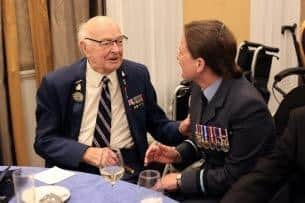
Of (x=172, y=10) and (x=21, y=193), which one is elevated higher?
(x=172, y=10)

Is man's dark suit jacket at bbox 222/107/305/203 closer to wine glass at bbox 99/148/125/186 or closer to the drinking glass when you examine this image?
wine glass at bbox 99/148/125/186

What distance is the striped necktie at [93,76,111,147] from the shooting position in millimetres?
2357

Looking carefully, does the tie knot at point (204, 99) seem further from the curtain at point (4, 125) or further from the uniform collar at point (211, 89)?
the curtain at point (4, 125)

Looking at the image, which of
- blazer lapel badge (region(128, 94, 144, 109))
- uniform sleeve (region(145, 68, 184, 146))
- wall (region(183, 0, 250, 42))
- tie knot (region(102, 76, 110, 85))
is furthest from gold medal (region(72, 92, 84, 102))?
wall (region(183, 0, 250, 42))

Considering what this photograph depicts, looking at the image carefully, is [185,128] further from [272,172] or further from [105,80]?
[272,172]

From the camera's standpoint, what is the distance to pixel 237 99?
1998 mm

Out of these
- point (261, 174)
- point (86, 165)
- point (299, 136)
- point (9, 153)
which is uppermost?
point (299, 136)

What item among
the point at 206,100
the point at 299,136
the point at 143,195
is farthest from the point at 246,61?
the point at 143,195

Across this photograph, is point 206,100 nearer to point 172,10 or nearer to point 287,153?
point 287,153

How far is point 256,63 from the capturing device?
3.60 metres

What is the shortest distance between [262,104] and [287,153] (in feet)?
1.27

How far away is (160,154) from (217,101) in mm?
357

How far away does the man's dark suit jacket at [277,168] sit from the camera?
162 cm

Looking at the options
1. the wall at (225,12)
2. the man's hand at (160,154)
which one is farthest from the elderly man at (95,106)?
the wall at (225,12)
